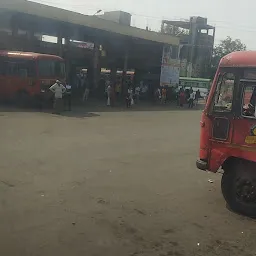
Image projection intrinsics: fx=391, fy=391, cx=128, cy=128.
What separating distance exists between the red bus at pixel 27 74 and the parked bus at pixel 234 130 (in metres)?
13.1

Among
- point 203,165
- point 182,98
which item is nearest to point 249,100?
point 203,165

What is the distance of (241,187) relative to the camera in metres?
5.27

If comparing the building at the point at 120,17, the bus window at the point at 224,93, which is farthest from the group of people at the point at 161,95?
the bus window at the point at 224,93

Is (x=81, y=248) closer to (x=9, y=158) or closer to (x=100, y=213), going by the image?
(x=100, y=213)

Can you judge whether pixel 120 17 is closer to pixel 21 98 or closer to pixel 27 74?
pixel 27 74

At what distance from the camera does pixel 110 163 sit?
25.3ft

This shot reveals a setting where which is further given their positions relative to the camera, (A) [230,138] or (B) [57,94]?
(B) [57,94]

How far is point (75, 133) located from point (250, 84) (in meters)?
6.82

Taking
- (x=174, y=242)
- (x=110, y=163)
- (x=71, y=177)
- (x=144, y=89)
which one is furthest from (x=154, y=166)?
(x=144, y=89)

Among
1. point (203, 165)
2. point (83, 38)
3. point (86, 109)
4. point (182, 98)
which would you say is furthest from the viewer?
point (182, 98)

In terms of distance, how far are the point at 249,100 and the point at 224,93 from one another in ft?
1.29

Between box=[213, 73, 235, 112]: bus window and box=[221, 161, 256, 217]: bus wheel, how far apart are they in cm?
79

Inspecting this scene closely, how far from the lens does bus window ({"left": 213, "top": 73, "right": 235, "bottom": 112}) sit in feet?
17.2

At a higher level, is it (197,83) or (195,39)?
(195,39)
